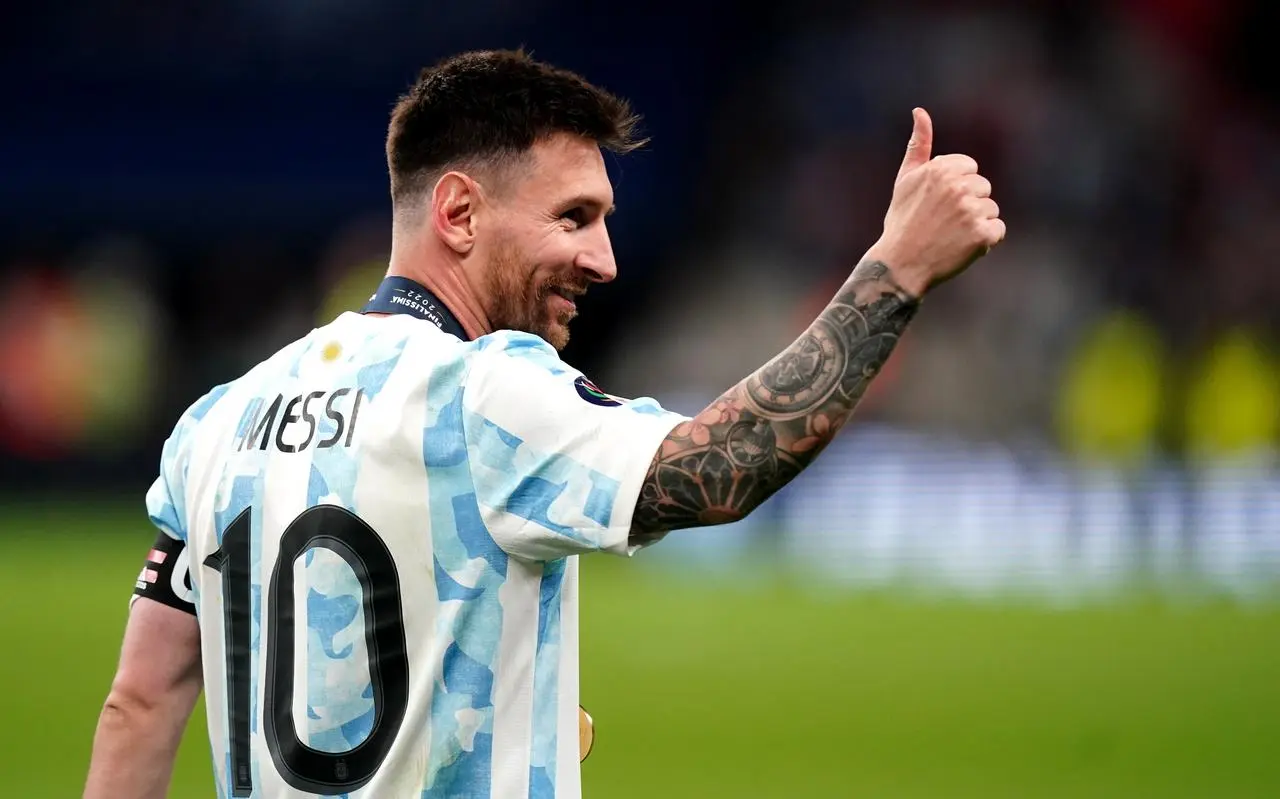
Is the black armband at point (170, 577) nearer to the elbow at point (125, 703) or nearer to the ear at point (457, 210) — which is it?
the elbow at point (125, 703)

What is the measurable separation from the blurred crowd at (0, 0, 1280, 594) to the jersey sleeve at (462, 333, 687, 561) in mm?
15036

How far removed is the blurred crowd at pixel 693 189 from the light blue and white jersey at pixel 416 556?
48.5 feet

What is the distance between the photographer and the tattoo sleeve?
2381 mm

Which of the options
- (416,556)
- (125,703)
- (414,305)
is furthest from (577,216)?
(125,703)

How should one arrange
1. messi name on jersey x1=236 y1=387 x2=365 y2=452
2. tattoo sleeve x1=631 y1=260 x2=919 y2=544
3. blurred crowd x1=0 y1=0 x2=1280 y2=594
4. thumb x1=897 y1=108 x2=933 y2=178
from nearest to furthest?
tattoo sleeve x1=631 y1=260 x2=919 y2=544
thumb x1=897 y1=108 x2=933 y2=178
messi name on jersey x1=236 y1=387 x2=365 y2=452
blurred crowd x1=0 y1=0 x2=1280 y2=594

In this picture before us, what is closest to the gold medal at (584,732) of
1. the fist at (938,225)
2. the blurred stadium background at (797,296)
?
the fist at (938,225)

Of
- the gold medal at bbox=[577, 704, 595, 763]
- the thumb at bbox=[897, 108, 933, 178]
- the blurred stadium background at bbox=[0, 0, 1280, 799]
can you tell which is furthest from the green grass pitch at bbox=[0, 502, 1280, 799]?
the thumb at bbox=[897, 108, 933, 178]

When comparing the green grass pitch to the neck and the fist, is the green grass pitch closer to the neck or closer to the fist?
the neck

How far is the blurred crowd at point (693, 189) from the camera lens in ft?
59.6

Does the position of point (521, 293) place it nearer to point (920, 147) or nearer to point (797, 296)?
point (920, 147)

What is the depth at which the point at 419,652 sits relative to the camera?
2564 mm

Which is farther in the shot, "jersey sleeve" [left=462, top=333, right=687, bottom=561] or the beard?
the beard

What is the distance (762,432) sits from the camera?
94.3 inches

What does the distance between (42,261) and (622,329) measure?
259 inches
